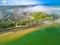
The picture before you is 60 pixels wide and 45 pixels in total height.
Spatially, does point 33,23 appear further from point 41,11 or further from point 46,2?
point 46,2

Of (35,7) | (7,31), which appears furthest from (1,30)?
(35,7)

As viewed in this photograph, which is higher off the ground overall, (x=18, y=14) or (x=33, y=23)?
(x=18, y=14)

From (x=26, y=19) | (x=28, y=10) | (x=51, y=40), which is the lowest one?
(x=51, y=40)

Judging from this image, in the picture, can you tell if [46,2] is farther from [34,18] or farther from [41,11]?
[34,18]

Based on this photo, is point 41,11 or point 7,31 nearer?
point 7,31

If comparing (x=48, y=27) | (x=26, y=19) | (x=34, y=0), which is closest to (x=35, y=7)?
(x=34, y=0)

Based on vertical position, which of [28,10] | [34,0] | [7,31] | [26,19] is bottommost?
[7,31]
